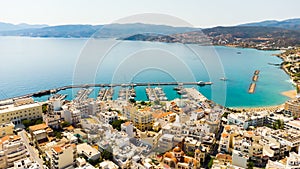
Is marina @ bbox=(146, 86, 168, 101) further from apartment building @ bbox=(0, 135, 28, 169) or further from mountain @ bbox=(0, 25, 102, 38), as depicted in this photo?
mountain @ bbox=(0, 25, 102, 38)

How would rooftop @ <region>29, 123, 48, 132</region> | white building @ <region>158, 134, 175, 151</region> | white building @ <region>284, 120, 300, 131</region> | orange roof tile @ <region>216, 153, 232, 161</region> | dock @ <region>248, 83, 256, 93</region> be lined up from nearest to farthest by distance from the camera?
orange roof tile @ <region>216, 153, 232, 161</region> → white building @ <region>158, 134, 175, 151</region> → rooftop @ <region>29, 123, 48, 132</region> → white building @ <region>284, 120, 300, 131</region> → dock @ <region>248, 83, 256, 93</region>

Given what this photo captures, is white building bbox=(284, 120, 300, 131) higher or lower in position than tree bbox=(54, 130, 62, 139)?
lower

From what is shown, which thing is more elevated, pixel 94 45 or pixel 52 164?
pixel 94 45

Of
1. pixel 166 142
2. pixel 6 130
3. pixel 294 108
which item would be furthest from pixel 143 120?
pixel 294 108

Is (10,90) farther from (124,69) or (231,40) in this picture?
(231,40)

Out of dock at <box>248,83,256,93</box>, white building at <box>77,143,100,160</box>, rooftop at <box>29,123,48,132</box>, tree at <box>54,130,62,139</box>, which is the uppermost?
rooftop at <box>29,123,48,132</box>

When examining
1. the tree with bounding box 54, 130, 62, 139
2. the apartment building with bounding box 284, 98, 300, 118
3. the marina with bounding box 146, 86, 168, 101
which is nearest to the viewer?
the tree with bounding box 54, 130, 62, 139

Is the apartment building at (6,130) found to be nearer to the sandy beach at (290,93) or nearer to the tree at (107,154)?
the tree at (107,154)

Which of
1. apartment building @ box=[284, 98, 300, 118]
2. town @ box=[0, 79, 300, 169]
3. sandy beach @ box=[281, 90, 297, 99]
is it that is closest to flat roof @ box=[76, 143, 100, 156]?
town @ box=[0, 79, 300, 169]

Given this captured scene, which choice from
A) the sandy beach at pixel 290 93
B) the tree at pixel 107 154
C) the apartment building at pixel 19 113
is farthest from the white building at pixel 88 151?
the sandy beach at pixel 290 93

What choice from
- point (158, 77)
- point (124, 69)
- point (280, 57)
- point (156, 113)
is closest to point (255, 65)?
point (280, 57)

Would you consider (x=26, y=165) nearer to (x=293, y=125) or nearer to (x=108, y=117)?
(x=108, y=117)
